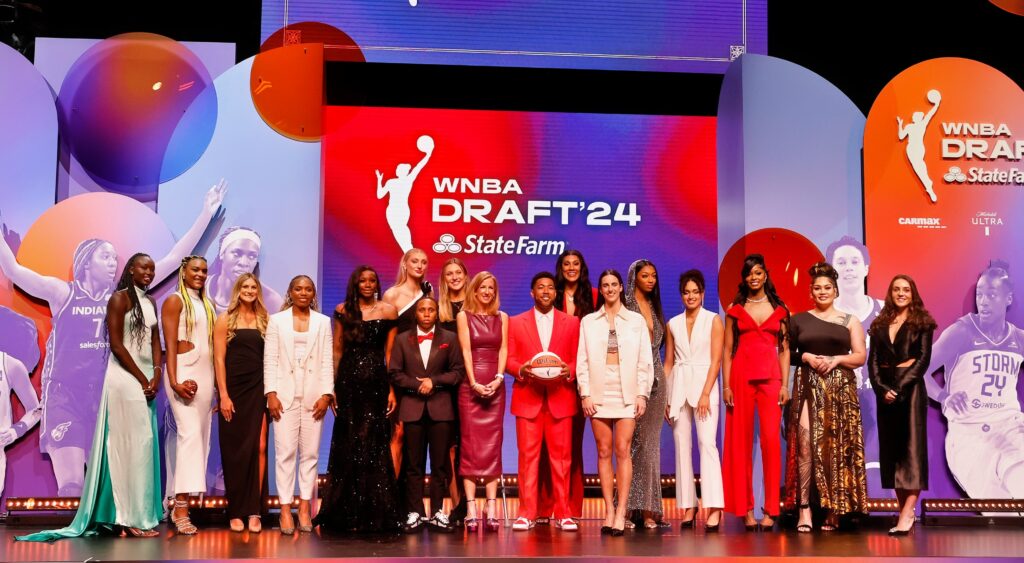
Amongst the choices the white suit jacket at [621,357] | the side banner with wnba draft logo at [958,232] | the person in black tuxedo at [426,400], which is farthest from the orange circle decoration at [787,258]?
the person in black tuxedo at [426,400]

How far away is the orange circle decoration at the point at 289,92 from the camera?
7023 millimetres

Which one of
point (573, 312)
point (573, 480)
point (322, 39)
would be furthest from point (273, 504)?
point (322, 39)

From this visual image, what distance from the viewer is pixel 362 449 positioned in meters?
5.68

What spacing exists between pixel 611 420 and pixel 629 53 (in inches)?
128

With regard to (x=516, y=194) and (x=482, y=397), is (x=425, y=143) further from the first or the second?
(x=482, y=397)

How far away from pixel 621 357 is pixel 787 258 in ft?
6.79

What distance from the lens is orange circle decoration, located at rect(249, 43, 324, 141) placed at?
7.02 m

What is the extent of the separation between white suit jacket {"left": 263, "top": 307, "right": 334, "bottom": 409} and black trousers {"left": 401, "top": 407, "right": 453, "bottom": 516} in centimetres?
56

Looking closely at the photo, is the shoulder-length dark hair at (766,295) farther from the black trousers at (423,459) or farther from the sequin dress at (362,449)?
the sequin dress at (362,449)

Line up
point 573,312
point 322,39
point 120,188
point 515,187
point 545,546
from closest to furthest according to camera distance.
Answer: point 545,546 < point 573,312 < point 120,188 < point 322,39 < point 515,187

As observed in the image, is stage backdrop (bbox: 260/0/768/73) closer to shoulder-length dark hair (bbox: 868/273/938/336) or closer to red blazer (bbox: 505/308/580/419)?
shoulder-length dark hair (bbox: 868/273/938/336)

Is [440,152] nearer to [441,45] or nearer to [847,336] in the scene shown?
[441,45]

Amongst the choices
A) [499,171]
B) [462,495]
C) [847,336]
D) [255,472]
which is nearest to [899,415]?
[847,336]

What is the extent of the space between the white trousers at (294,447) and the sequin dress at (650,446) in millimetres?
1961
